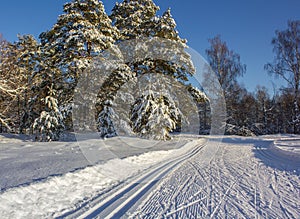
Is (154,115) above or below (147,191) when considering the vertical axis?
above

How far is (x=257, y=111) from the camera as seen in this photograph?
36.5 metres

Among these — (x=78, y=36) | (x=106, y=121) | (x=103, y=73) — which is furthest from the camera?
(x=106, y=121)

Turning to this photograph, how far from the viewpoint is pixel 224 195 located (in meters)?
4.18

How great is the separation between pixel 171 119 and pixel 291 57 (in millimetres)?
17770

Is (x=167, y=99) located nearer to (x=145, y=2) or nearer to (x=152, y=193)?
(x=145, y=2)

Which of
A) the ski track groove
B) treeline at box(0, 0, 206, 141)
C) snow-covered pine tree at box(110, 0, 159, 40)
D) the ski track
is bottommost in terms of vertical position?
the ski track groove

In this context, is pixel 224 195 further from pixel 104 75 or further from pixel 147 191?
pixel 104 75

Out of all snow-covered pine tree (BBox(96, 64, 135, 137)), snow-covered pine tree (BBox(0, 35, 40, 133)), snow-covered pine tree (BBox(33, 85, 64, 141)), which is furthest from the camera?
snow-covered pine tree (BBox(0, 35, 40, 133))

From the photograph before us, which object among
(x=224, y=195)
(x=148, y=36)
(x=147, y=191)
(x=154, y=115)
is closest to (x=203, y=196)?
(x=224, y=195)

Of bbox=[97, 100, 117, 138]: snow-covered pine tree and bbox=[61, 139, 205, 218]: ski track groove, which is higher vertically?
bbox=[97, 100, 117, 138]: snow-covered pine tree

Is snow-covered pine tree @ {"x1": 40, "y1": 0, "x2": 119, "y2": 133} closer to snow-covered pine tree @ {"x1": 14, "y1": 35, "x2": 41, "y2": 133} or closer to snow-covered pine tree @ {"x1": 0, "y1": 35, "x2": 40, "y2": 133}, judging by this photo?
snow-covered pine tree @ {"x1": 14, "y1": 35, "x2": 41, "y2": 133}

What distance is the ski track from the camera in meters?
3.38

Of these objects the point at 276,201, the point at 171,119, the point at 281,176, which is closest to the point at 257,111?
the point at 171,119

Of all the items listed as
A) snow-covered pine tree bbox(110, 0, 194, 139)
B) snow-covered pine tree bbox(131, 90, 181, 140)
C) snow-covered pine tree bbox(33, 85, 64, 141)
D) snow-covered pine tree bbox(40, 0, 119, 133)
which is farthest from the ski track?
snow-covered pine tree bbox(33, 85, 64, 141)
